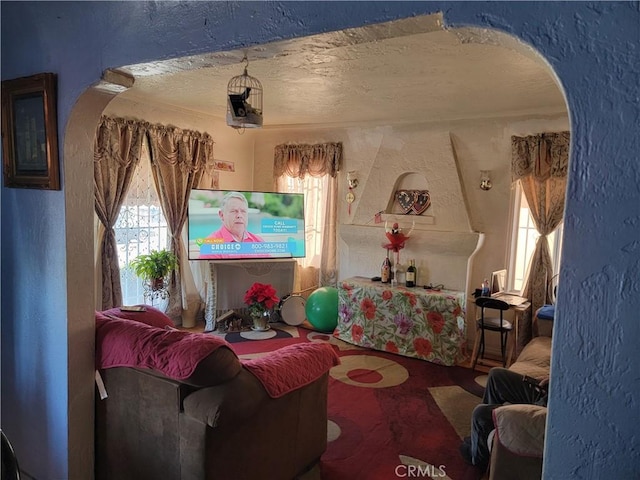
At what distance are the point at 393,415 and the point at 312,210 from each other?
2.95 m

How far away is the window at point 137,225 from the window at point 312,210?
65.4 inches

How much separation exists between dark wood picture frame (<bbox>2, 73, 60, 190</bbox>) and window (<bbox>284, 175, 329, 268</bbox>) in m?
3.68

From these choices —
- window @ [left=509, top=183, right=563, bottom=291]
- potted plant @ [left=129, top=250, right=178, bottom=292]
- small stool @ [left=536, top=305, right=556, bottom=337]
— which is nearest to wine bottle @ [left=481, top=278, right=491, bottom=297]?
window @ [left=509, top=183, right=563, bottom=291]

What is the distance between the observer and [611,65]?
2.91ft

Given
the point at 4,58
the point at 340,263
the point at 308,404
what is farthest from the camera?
the point at 340,263

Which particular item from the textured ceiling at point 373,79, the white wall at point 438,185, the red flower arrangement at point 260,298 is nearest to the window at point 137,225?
the white wall at point 438,185

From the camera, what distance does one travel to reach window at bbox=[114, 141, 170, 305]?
4.50 meters

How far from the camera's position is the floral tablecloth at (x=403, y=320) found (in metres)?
4.16

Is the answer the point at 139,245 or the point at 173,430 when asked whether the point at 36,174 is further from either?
the point at 139,245

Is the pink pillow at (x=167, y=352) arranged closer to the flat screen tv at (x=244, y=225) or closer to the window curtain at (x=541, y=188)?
the flat screen tv at (x=244, y=225)

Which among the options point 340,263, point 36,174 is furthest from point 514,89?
point 36,174

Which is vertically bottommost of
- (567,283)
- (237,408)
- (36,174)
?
(237,408)

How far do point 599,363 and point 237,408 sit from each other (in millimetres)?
1398

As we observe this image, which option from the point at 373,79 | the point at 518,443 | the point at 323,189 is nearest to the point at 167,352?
the point at 518,443
